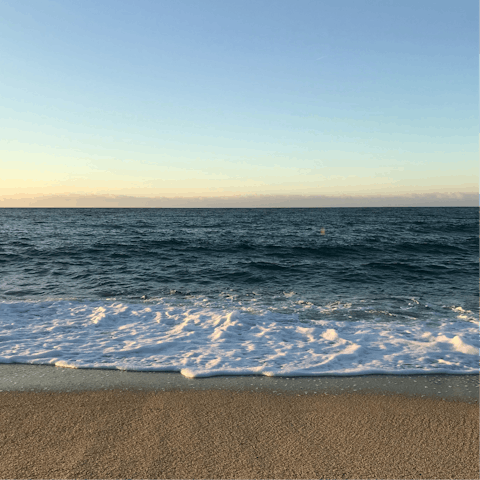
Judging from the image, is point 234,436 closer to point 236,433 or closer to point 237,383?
point 236,433

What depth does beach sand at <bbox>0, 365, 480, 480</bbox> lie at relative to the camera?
3.09 meters

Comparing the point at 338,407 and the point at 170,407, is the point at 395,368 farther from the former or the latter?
the point at 170,407

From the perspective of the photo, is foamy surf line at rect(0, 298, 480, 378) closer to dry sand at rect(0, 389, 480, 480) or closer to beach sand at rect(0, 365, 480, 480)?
beach sand at rect(0, 365, 480, 480)

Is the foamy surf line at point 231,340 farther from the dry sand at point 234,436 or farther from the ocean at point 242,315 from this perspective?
the dry sand at point 234,436

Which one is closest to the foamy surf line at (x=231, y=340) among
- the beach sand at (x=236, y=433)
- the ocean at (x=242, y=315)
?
the ocean at (x=242, y=315)

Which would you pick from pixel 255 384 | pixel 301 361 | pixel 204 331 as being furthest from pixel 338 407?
pixel 204 331

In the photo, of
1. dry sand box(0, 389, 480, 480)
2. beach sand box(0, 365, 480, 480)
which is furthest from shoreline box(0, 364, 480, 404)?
dry sand box(0, 389, 480, 480)

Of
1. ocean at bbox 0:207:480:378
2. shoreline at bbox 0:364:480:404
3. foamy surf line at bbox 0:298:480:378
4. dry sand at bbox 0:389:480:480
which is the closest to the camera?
dry sand at bbox 0:389:480:480

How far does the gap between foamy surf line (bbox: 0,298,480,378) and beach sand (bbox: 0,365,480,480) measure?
759 millimetres

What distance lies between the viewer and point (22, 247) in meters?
22.5

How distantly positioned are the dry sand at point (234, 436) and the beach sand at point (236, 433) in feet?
0.04

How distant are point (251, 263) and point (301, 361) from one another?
38.2ft

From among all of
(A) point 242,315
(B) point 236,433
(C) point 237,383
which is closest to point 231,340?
(A) point 242,315

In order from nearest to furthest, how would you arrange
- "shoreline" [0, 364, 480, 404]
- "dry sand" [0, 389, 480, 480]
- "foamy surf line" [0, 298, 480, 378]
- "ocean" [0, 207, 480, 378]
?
"dry sand" [0, 389, 480, 480] → "shoreline" [0, 364, 480, 404] → "foamy surf line" [0, 298, 480, 378] → "ocean" [0, 207, 480, 378]
